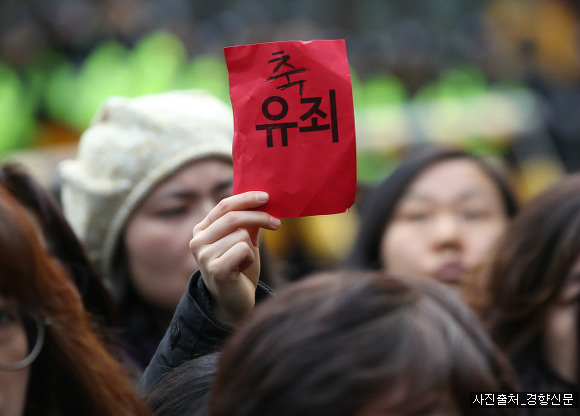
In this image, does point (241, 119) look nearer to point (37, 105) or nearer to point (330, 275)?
point (330, 275)

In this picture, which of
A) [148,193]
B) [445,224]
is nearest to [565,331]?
[445,224]

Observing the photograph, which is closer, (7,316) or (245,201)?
(7,316)

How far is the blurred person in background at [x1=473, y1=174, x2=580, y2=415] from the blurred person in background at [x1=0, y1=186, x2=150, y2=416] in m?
1.18

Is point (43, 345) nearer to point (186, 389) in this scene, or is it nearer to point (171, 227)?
point (186, 389)

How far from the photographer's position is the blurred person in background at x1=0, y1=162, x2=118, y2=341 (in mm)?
2318

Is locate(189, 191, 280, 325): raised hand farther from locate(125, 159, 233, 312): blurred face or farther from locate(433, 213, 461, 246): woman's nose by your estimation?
locate(433, 213, 461, 246): woman's nose

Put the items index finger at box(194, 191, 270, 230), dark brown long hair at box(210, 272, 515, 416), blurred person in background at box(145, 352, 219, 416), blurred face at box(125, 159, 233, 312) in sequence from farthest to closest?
blurred face at box(125, 159, 233, 312), index finger at box(194, 191, 270, 230), blurred person in background at box(145, 352, 219, 416), dark brown long hair at box(210, 272, 515, 416)

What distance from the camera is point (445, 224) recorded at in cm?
311

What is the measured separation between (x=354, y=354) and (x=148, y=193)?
65.6 inches

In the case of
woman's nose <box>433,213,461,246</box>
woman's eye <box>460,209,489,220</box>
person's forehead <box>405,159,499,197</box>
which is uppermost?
person's forehead <box>405,159,499,197</box>

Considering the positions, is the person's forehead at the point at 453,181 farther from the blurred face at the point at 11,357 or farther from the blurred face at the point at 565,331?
the blurred face at the point at 11,357

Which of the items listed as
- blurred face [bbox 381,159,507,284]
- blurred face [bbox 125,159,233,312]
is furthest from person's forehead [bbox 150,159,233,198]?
blurred face [bbox 381,159,507,284]

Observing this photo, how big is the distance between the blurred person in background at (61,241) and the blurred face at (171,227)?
0.78 feet

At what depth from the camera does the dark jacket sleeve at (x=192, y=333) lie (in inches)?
61.8
